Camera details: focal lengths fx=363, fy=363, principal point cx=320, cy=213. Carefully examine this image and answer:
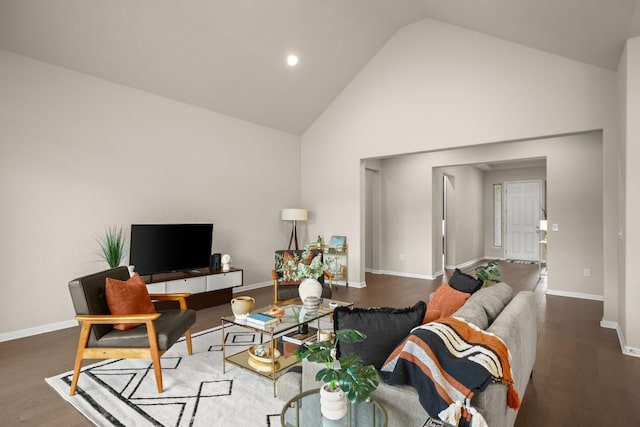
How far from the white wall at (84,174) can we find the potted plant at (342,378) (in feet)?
13.1

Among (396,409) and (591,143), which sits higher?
(591,143)

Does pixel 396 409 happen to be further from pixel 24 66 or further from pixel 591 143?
pixel 591 143

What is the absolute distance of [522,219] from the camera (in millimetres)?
10047

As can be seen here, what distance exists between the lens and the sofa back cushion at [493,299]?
2.24 m

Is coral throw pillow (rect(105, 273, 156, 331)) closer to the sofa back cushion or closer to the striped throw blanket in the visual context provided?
the striped throw blanket

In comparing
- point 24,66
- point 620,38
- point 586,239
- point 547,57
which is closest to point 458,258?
point 586,239

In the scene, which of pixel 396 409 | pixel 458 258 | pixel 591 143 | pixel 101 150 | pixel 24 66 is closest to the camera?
pixel 396 409

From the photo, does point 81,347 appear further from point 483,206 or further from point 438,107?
point 483,206

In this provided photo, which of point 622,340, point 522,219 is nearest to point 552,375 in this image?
point 622,340

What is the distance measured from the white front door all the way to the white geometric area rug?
9.34 m

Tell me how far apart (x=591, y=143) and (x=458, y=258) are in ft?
13.1

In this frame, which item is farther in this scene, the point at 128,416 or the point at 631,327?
the point at 631,327

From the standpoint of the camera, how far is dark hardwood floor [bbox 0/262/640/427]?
7.99 ft

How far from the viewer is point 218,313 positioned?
4891 mm
